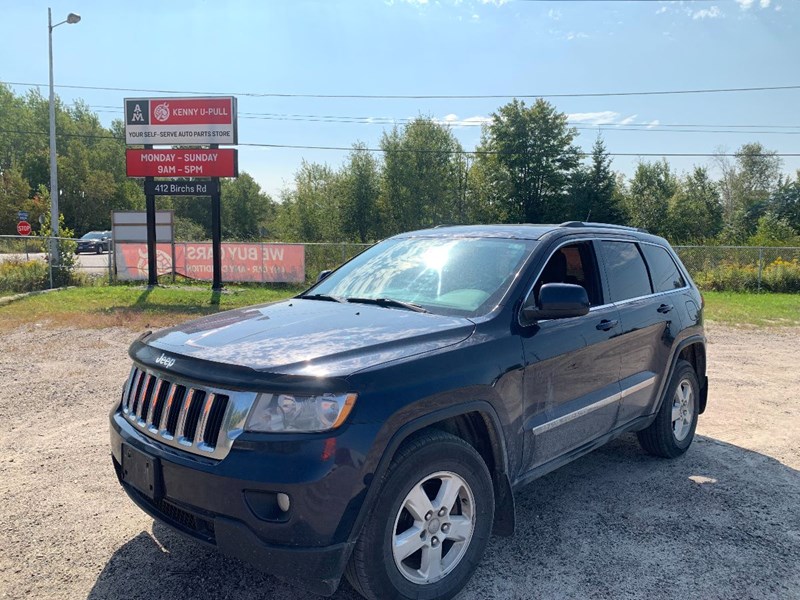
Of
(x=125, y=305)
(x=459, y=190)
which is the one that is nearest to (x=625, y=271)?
(x=125, y=305)

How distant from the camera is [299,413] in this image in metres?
2.52

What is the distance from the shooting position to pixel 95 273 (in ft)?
66.6

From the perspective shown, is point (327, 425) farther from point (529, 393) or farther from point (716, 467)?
point (716, 467)

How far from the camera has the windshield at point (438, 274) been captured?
11.8 ft

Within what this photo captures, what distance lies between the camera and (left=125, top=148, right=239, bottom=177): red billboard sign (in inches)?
684

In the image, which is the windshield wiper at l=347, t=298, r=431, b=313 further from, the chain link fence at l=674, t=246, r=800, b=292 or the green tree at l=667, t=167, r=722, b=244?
the green tree at l=667, t=167, r=722, b=244

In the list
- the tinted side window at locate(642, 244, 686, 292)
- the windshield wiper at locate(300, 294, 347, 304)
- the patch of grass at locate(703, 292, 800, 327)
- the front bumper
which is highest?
the tinted side window at locate(642, 244, 686, 292)

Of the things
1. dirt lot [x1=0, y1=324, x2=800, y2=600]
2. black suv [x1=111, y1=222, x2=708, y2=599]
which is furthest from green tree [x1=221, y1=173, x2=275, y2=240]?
black suv [x1=111, y1=222, x2=708, y2=599]

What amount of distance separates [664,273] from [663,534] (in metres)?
2.25

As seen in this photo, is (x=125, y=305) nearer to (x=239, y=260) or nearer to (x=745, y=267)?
(x=239, y=260)

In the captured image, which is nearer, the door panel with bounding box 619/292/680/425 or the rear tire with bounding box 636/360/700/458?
the door panel with bounding box 619/292/680/425

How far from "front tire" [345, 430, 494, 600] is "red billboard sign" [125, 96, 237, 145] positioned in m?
16.0

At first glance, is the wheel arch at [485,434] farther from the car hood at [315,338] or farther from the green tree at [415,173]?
the green tree at [415,173]

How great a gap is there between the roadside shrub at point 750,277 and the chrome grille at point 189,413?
21336 mm
